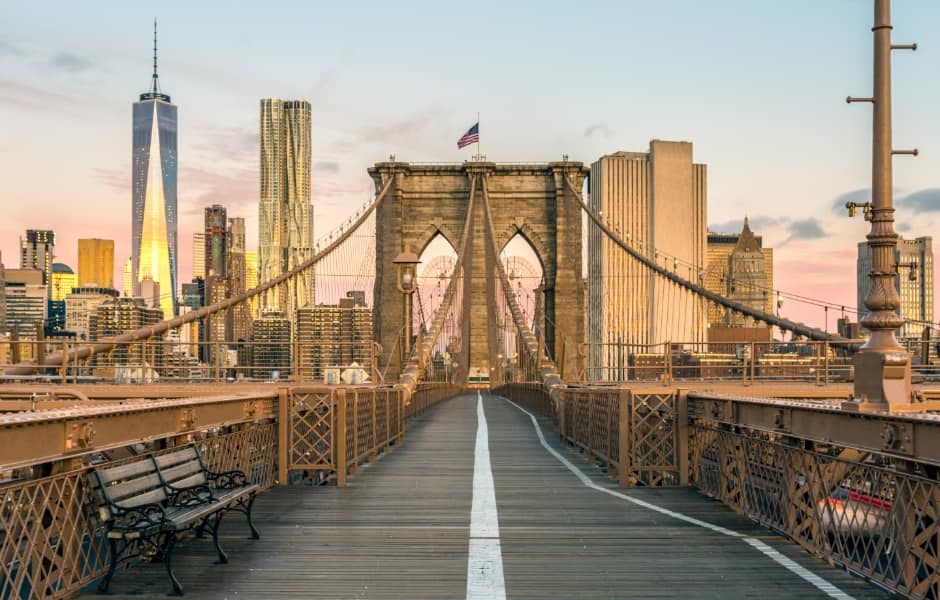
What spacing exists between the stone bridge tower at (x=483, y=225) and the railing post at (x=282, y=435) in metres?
50.6

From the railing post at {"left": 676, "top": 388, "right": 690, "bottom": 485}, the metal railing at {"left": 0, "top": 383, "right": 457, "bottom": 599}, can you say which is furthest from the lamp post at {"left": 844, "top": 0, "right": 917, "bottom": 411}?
the metal railing at {"left": 0, "top": 383, "right": 457, "bottom": 599}

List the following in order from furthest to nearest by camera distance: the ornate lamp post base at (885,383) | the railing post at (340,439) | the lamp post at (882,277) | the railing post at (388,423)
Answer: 1. the railing post at (388,423)
2. the railing post at (340,439)
3. the lamp post at (882,277)
4. the ornate lamp post base at (885,383)

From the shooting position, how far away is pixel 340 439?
548 inches

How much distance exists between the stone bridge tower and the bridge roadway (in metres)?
51.9

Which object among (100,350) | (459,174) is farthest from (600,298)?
(100,350)

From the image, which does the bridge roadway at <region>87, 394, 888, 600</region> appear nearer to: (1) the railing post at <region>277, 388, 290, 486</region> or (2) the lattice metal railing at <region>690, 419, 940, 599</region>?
(2) the lattice metal railing at <region>690, 419, 940, 599</region>

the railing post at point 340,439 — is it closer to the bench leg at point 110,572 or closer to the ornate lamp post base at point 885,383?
the bench leg at point 110,572

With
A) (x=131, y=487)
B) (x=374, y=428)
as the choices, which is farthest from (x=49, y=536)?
(x=374, y=428)

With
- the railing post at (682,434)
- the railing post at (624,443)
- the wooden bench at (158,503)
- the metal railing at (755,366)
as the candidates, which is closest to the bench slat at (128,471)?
the wooden bench at (158,503)

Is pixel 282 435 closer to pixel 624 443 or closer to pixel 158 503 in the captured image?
pixel 624 443

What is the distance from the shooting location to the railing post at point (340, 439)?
1383cm

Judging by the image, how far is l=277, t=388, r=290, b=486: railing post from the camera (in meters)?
13.5

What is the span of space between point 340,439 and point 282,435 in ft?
2.78

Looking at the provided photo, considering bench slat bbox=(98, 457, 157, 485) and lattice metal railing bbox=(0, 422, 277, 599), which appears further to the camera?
bench slat bbox=(98, 457, 157, 485)
